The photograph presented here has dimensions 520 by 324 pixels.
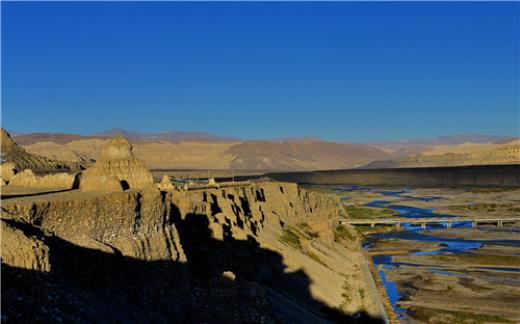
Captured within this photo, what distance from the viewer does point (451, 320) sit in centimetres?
4181

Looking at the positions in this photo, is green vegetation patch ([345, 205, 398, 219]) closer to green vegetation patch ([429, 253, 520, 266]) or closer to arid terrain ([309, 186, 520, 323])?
arid terrain ([309, 186, 520, 323])

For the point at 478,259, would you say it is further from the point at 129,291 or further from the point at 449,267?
the point at 129,291

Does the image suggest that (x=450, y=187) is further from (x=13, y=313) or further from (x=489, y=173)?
(x=13, y=313)

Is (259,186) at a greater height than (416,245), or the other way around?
(259,186)

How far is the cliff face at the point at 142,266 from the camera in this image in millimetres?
16812

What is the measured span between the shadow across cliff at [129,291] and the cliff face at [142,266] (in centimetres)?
5

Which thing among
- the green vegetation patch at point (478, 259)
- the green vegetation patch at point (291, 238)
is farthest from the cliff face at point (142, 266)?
the green vegetation patch at point (478, 259)

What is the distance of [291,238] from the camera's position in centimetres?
5847

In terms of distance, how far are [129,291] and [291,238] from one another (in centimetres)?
3725

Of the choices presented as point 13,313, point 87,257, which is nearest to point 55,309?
point 13,313

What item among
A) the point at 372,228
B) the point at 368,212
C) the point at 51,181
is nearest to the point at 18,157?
the point at 51,181

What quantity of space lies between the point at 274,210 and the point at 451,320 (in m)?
33.0

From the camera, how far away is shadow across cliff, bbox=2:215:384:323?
1561cm

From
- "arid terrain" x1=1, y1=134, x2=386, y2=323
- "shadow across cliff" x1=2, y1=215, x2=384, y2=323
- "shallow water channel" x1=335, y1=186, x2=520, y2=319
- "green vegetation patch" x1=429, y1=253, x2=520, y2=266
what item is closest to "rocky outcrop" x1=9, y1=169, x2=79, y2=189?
"arid terrain" x1=1, y1=134, x2=386, y2=323
